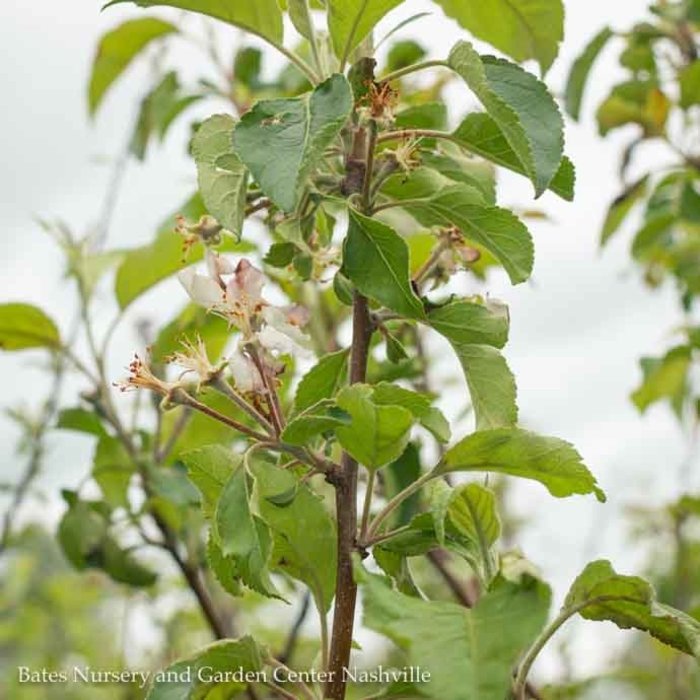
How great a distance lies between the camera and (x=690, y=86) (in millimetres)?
1946

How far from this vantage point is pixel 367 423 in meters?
0.82

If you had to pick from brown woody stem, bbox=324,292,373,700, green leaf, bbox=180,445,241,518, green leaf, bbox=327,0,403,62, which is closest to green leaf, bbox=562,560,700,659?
brown woody stem, bbox=324,292,373,700

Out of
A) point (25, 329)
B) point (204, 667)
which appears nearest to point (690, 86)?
point (25, 329)

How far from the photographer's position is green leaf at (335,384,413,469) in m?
0.81

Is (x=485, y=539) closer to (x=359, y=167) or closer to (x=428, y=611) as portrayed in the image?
(x=428, y=611)

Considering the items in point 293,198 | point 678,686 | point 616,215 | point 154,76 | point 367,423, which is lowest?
point 678,686

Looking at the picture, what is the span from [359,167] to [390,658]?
335 cm

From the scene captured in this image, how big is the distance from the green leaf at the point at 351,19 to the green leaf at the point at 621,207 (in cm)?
126

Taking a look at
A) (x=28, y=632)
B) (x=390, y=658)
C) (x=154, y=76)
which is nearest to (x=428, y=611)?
(x=154, y=76)

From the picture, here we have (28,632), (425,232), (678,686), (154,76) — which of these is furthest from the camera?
(28,632)

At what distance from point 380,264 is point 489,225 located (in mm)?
103

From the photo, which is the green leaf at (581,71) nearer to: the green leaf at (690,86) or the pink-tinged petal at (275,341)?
the green leaf at (690,86)

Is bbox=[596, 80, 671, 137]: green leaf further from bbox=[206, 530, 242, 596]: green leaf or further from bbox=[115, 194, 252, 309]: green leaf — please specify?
bbox=[206, 530, 242, 596]: green leaf

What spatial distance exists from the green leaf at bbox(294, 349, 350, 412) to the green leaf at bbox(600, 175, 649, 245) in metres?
1.23
